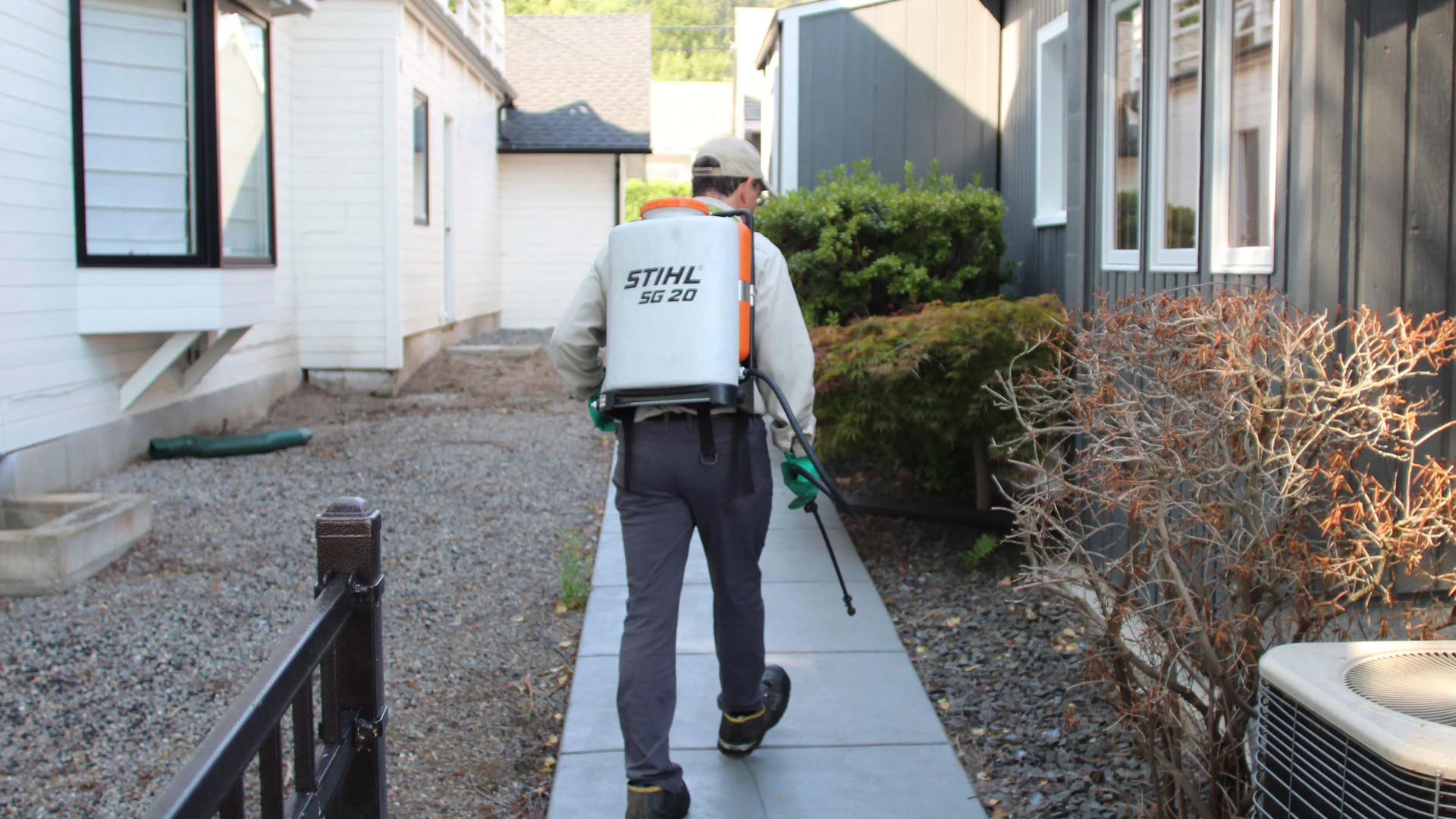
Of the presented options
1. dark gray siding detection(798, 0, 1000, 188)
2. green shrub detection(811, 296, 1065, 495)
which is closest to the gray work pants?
green shrub detection(811, 296, 1065, 495)

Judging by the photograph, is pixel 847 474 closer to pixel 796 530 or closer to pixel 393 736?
pixel 796 530

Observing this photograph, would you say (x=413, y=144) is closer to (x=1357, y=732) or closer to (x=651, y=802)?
(x=651, y=802)

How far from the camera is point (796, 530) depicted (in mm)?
7043

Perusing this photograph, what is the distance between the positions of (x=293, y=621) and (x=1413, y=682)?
4.33 m

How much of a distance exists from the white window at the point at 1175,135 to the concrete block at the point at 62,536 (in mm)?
4804

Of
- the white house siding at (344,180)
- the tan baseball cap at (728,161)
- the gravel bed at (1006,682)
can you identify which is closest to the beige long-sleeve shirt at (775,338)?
the tan baseball cap at (728,161)

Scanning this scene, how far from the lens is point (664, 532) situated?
344 centimetres

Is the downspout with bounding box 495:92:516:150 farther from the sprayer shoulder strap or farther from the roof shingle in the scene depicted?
the sprayer shoulder strap

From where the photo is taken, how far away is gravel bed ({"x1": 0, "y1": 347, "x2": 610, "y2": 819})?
12.8 feet

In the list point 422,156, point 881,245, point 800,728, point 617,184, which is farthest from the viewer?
point 617,184

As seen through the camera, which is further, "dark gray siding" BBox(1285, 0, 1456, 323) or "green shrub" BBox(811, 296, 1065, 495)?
"green shrub" BBox(811, 296, 1065, 495)

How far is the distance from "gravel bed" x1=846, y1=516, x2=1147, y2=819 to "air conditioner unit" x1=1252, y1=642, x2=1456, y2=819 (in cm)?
79

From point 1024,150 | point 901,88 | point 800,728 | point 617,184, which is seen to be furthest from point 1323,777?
point 617,184

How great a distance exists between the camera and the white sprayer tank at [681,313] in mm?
3246
